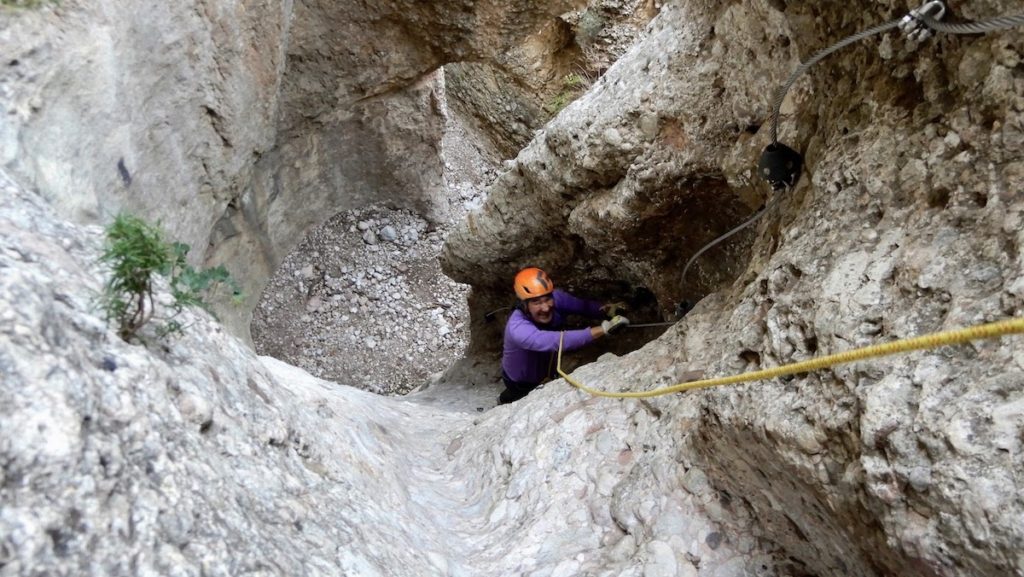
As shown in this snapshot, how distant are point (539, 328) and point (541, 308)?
11.0 inches

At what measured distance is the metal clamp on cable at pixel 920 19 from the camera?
215cm

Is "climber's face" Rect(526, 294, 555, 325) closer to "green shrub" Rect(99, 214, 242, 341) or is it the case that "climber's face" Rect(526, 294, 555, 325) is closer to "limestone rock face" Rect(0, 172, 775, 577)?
"limestone rock face" Rect(0, 172, 775, 577)

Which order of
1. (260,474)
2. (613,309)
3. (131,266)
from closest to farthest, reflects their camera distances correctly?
(131,266), (260,474), (613,309)

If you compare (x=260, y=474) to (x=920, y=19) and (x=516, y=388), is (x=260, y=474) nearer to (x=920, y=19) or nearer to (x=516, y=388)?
(x=920, y=19)

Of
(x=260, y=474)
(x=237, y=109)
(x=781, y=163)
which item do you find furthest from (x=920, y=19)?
(x=237, y=109)

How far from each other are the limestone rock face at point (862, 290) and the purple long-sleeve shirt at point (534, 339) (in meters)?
1.67

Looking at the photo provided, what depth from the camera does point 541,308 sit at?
19.9ft

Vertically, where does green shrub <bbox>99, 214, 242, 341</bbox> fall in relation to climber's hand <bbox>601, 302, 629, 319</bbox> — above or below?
above

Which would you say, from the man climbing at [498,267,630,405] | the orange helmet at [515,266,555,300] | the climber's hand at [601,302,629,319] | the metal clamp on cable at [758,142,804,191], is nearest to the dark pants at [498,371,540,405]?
the man climbing at [498,267,630,405]

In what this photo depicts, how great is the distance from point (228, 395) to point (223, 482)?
0.48 m

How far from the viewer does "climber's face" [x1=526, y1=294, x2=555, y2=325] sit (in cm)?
602

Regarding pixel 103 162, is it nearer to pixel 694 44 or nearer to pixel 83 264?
pixel 83 264

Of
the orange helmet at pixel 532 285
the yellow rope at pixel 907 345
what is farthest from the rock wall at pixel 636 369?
the orange helmet at pixel 532 285

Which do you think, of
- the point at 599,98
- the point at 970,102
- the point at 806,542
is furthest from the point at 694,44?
the point at 806,542
